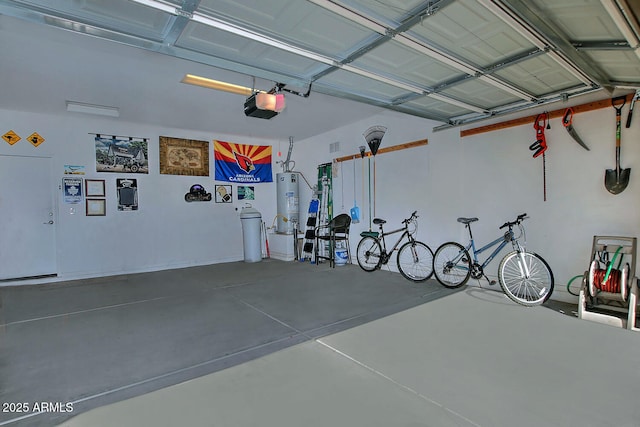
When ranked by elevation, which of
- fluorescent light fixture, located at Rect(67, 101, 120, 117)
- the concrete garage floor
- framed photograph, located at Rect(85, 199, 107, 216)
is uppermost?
fluorescent light fixture, located at Rect(67, 101, 120, 117)

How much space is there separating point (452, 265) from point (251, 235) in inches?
172

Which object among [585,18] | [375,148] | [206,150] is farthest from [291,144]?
[585,18]

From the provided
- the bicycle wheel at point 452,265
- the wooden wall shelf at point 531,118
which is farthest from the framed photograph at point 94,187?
the wooden wall shelf at point 531,118

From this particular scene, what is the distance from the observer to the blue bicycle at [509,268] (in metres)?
3.80

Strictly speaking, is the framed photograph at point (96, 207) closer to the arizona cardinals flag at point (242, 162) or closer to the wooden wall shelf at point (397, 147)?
the arizona cardinals flag at point (242, 162)

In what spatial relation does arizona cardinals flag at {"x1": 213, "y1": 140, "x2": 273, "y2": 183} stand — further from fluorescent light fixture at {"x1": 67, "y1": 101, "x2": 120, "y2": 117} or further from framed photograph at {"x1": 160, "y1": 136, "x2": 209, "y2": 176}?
fluorescent light fixture at {"x1": 67, "y1": 101, "x2": 120, "y2": 117}

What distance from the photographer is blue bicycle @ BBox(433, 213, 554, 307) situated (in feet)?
12.5

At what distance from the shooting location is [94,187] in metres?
5.89

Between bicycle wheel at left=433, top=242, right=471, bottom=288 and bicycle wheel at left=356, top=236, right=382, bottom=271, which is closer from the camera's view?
bicycle wheel at left=433, top=242, right=471, bottom=288

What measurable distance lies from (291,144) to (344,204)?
7.51ft

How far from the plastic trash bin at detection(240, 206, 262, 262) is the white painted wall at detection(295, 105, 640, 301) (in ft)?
8.25

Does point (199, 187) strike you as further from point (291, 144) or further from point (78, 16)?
→ point (78, 16)

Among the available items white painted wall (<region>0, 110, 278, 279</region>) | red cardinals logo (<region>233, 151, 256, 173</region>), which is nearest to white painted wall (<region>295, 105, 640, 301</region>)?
red cardinals logo (<region>233, 151, 256, 173</region>)

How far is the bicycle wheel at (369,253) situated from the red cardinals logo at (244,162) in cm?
349
